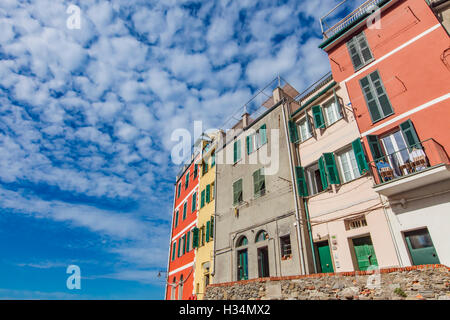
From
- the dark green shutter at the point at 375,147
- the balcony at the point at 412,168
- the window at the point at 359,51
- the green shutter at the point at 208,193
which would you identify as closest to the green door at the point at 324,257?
the balcony at the point at 412,168

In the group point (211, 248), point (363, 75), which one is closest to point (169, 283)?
point (211, 248)

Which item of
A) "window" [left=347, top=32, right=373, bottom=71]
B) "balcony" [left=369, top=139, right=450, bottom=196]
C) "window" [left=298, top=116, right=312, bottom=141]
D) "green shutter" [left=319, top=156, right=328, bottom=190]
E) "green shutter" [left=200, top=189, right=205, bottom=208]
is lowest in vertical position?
"balcony" [left=369, top=139, right=450, bottom=196]

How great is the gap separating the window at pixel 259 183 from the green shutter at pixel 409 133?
23.7ft

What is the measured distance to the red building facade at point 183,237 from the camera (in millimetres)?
20812

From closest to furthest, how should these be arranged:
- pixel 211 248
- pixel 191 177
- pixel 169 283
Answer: pixel 211 248 < pixel 169 283 < pixel 191 177

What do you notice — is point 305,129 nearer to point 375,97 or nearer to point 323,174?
point 323,174

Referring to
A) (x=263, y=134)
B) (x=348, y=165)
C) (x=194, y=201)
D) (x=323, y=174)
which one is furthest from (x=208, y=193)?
(x=348, y=165)

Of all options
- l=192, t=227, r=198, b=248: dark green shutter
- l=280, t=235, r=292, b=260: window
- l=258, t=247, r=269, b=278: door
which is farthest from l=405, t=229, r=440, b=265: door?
l=192, t=227, r=198, b=248: dark green shutter

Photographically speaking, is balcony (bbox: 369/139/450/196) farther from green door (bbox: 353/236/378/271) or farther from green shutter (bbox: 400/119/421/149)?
green door (bbox: 353/236/378/271)

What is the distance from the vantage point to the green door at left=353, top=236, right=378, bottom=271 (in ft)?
32.5

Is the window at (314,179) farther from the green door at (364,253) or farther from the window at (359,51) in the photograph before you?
the window at (359,51)

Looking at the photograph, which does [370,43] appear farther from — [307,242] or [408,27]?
[307,242]
